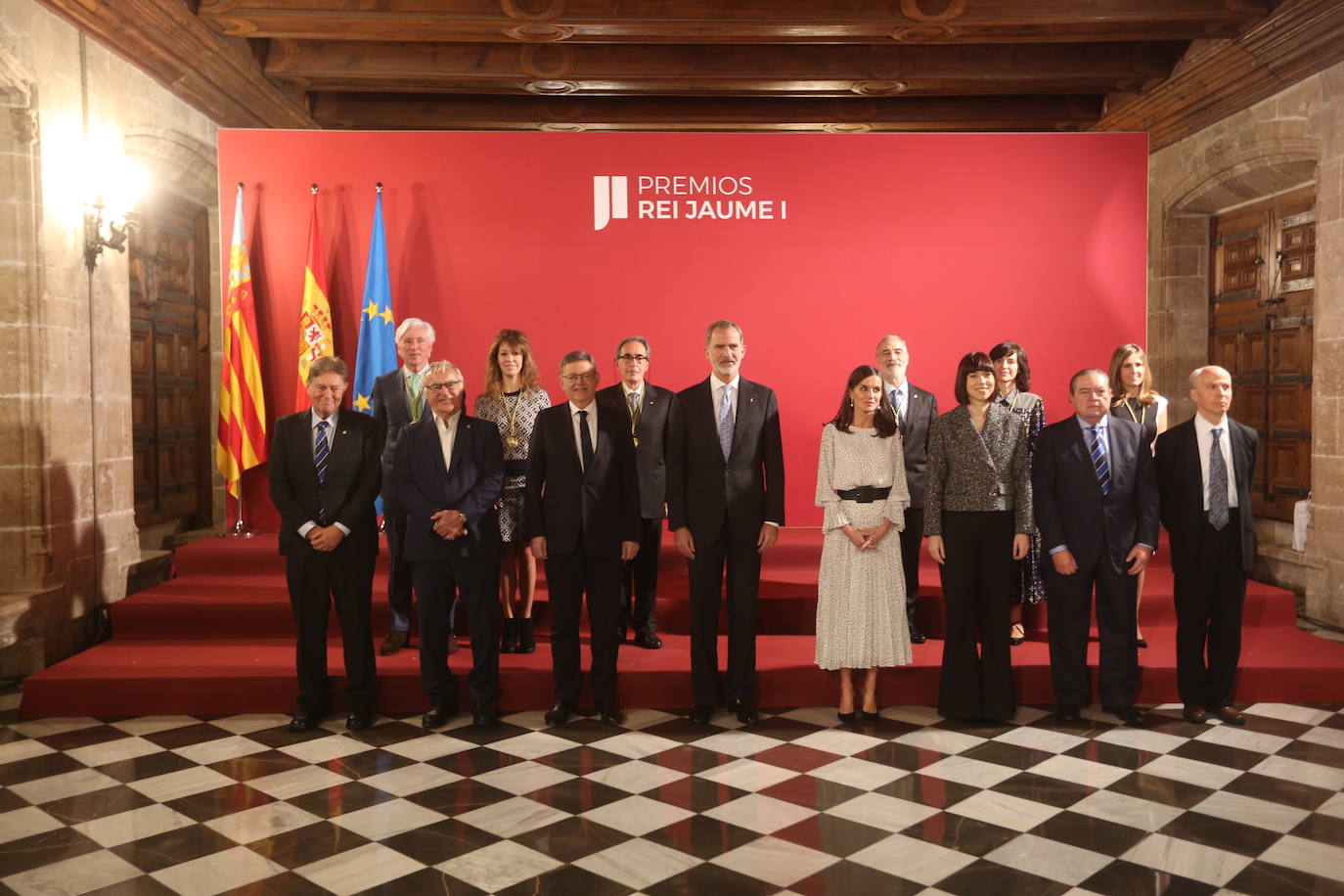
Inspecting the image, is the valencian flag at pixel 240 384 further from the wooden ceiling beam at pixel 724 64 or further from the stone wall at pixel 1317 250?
the stone wall at pixel 1317 250

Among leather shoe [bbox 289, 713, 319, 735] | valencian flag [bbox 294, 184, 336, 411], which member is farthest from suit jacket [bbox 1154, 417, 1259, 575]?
valencian flag [bbox 294, 184, 336, 411]

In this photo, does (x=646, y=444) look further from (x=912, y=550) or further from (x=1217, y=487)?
(x=1217, y=487)

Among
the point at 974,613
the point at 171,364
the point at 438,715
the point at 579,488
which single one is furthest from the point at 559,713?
the point at 171,364

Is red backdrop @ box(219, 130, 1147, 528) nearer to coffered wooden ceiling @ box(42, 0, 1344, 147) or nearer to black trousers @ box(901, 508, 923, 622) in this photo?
coffered wooden ceiling @ box(42, 0, 1344, 147)

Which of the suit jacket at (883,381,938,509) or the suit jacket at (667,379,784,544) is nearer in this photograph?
the suit jacket at (667,379,784,544)

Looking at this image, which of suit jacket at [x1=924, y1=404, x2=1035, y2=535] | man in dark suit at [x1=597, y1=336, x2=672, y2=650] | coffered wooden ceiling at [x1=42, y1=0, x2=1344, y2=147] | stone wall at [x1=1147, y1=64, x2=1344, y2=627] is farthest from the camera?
stone wall at [x1=1147, y1=64, x2=1344, y2=627]

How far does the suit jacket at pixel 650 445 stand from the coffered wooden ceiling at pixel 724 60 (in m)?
2.50

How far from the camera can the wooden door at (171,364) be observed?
23.1ft

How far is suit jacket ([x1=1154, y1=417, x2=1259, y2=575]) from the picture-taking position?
14.4 feet

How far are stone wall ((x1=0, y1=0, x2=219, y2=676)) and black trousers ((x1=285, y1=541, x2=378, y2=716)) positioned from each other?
1766 mm

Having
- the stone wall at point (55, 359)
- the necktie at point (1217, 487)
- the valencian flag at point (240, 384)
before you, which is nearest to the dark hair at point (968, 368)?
the necktie at point (1217, 487)

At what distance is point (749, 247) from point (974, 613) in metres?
3.01

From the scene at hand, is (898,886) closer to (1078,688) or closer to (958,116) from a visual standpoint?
(1078,688)

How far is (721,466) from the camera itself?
4367 millimetres
